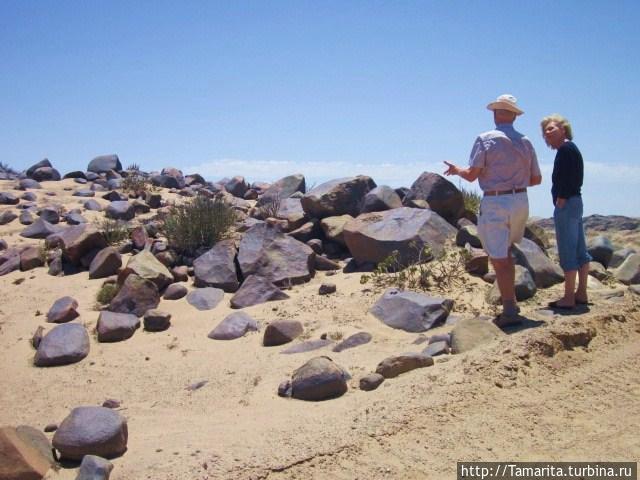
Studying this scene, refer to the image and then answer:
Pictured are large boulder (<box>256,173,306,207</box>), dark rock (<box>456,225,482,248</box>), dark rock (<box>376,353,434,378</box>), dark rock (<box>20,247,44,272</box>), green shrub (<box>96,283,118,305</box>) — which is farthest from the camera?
large boulder (<box>256,173,306,207</box>)

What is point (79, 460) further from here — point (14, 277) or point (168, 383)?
point (14, 277)

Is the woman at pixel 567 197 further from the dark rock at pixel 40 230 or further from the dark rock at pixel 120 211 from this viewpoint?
the dark rock at pixel 40 230

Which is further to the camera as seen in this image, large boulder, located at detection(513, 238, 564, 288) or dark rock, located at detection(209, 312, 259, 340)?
large boulder, located at detection(513, 238, 564, 288)

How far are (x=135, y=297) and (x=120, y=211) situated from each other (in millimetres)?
4173

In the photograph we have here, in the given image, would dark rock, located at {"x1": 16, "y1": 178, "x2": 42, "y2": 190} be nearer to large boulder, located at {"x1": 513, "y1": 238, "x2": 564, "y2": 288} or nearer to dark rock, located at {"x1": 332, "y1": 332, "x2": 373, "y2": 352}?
dark rock, located at {"x1": 332, "y1": 332, "x2": 373, "y2": 352}

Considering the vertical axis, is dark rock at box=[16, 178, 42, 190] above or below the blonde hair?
below

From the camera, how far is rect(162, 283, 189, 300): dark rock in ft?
26.6

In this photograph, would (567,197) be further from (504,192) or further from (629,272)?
(629,272)

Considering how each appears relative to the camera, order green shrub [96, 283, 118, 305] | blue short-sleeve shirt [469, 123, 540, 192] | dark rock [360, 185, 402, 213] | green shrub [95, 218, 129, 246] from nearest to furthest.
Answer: blue short-sleeve shirt [469, 123, 540, 192]
green shrub [96, 283, 118, 305]
dark rock [360, 185, 402, 213]
green shrub [95, 218, 129, 246]

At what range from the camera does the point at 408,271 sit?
7656 mm

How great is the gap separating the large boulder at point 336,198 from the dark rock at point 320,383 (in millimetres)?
4842

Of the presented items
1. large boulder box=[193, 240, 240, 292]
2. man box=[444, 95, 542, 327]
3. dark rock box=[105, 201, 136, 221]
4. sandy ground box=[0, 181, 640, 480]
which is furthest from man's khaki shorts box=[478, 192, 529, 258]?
dark rock box=[105, 201, 136, 221]

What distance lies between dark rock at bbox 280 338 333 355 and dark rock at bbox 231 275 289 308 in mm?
1496

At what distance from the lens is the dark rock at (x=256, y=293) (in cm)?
767
